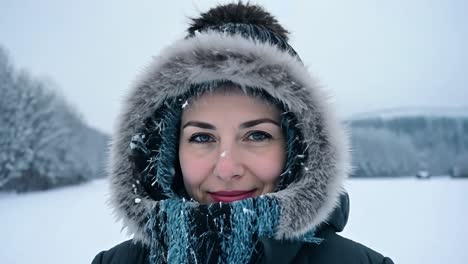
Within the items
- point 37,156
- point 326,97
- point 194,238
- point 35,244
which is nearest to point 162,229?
point 194,238

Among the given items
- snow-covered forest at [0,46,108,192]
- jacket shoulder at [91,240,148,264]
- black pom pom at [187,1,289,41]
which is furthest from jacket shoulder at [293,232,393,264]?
snow-covered forest at [0,46,108,192]

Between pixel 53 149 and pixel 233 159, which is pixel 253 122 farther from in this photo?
pixel 53 149

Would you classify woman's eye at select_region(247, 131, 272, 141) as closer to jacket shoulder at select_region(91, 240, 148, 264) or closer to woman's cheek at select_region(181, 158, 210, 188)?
woman's cheek at select_region(181, 158, 210, 188)

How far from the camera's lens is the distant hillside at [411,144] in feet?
175

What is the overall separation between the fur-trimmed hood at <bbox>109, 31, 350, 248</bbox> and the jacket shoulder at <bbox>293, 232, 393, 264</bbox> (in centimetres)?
13

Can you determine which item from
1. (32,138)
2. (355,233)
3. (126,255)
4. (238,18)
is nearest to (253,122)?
(238,18)

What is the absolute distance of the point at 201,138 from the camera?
1443 mm

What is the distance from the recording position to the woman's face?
1357mm

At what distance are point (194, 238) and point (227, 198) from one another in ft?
0.68

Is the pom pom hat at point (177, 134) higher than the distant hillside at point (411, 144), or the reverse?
the pom pom hat at point (177, 134)

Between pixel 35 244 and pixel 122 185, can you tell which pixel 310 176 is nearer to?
pixel 122 185

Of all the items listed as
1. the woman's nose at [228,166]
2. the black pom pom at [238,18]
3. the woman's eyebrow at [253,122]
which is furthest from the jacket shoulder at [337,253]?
the black pom pom at [238,18]

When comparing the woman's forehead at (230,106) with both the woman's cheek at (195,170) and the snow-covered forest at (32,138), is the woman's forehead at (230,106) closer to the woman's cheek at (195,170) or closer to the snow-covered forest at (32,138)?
the woman's cheek at (195,170)

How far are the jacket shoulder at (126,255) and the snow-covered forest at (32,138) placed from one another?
928 inches
